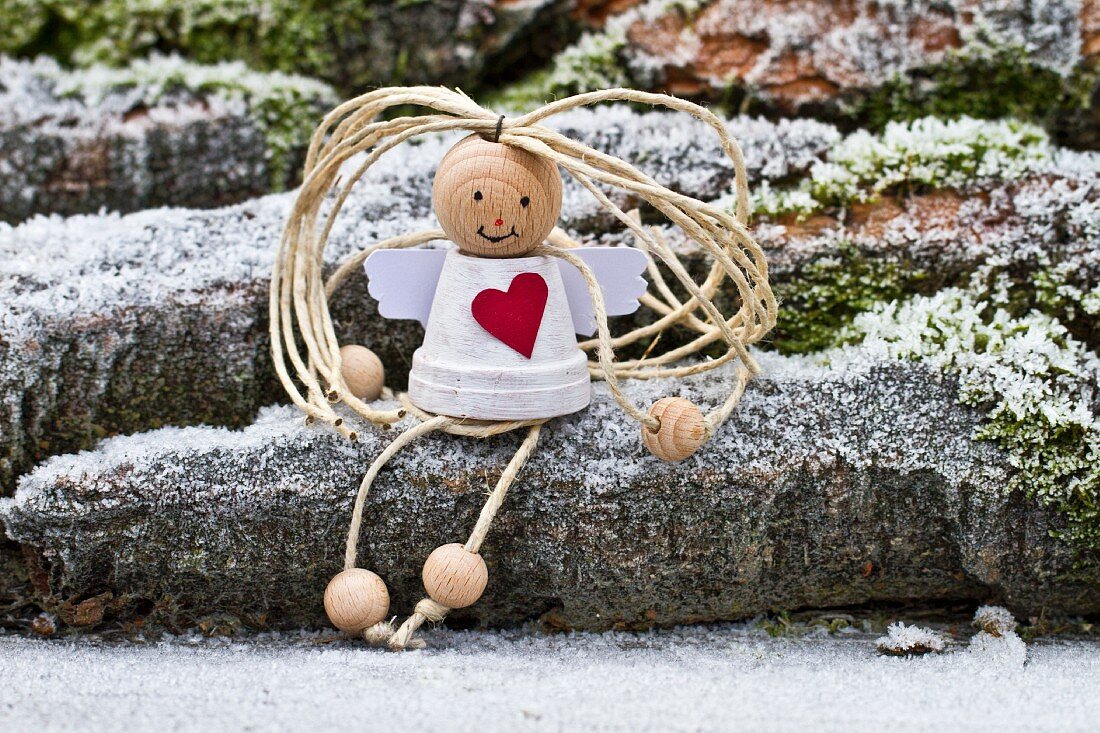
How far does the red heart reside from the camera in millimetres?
1949

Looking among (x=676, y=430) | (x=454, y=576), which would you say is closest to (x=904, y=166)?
(x=676, y=430)

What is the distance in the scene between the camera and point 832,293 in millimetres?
2484

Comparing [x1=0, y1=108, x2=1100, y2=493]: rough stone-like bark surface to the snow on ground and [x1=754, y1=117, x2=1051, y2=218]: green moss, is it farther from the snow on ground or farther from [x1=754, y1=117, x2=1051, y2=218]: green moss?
the snow on ground

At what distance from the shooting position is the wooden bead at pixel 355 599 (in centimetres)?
194

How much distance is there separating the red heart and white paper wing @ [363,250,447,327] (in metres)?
0.21

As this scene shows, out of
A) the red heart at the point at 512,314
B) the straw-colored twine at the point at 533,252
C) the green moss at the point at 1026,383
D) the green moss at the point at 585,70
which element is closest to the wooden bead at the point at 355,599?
the straw-colored twine at the point at 533,252

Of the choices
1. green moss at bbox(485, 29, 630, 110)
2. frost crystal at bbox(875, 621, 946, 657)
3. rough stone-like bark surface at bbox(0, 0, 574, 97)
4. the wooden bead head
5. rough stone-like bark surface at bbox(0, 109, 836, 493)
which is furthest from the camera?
rough stone-like bark surface at bbox(0, 0, 574, 97)

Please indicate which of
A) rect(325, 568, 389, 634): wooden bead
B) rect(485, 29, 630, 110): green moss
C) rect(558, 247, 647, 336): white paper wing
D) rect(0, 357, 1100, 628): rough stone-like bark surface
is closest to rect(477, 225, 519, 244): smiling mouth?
rect(558, 247, 647, 336): white paper wing

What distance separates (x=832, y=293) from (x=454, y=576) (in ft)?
4.16

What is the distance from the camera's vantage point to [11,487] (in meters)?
2.19

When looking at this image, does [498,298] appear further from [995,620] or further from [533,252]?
[995,620]

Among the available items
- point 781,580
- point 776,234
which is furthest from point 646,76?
point 781,580

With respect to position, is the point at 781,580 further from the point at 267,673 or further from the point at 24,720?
the point at 24,720

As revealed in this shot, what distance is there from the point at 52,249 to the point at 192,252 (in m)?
0.37
